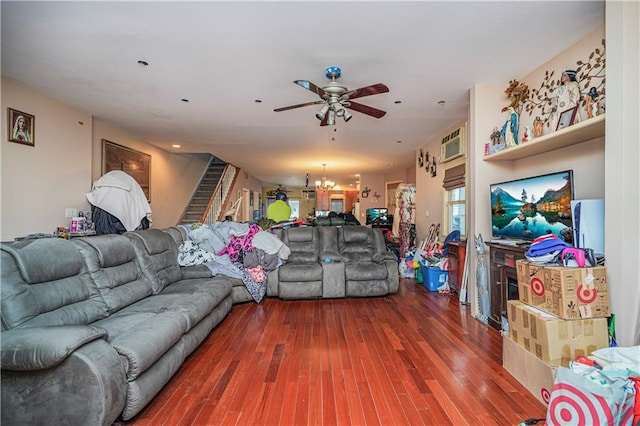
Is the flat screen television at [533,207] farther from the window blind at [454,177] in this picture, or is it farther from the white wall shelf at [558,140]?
the window blind at [454,177]

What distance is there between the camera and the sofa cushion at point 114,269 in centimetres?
236

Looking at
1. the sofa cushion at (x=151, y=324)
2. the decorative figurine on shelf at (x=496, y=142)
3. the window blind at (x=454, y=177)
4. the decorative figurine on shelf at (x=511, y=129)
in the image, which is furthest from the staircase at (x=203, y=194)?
the decorative figurine on shelf at (x=511, y=129)

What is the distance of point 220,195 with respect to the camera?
841 cm

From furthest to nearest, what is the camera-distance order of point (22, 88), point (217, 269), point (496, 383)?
1. point (217, 269)
2. point (22, 88)
3. point (496, 383)

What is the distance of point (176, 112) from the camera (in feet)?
14.3

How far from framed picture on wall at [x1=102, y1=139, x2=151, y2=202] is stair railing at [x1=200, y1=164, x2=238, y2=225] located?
65.0 inches

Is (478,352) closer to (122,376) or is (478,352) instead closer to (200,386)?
(200,386)

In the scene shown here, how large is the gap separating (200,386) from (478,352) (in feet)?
7.75

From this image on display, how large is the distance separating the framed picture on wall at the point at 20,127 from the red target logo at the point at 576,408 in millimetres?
5423

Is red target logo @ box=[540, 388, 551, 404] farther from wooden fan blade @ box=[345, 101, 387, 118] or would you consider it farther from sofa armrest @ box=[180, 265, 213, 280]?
sofa armrest @ box=[180, 265, 213, 280]

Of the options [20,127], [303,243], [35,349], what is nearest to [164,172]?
[20,127]

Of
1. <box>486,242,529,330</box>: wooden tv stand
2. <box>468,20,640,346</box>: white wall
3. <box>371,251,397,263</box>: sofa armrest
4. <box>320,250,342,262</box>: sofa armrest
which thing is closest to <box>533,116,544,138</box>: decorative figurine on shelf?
<box>468,20,640,346</box>: white wall

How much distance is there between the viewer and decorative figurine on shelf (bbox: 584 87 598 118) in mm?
2285

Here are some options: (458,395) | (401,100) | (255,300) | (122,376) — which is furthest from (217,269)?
(401,100)
